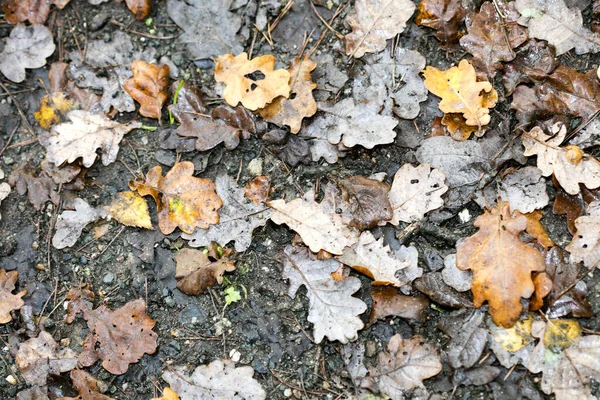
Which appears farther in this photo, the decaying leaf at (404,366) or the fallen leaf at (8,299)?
the fallen leaf at (8,299)

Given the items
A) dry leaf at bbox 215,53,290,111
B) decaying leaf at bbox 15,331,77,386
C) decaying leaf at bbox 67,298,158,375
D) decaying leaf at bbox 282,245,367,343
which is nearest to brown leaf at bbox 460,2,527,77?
dry leaf at bbox 215,53,290,111

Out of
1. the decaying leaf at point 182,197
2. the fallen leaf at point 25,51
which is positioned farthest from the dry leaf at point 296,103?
the fallen leaf at point 25,51

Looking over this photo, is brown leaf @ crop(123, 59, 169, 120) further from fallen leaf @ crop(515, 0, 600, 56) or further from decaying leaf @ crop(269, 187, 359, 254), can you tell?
fallen leaf @ crop(515, 0, 600, 56)

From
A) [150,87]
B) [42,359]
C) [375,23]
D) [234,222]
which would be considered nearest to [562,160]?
[375,23]

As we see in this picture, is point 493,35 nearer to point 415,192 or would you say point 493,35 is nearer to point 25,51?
point 415,192

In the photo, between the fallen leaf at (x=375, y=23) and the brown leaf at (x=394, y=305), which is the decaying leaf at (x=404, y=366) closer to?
the brown leaf at (x=394, y=305)

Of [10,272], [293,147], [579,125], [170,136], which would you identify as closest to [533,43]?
[579,125]
